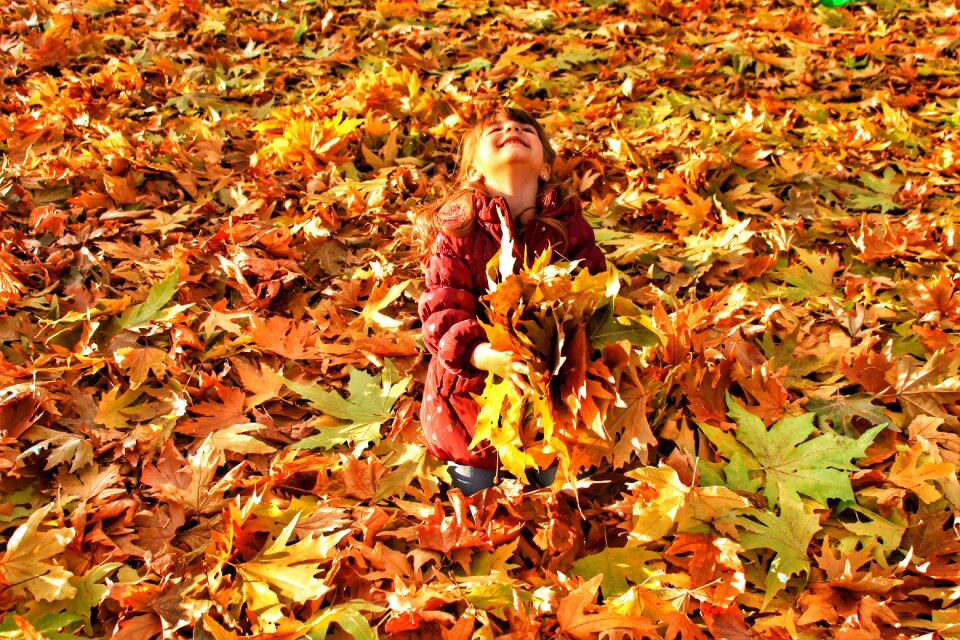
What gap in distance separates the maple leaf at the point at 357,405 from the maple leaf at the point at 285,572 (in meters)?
0.36

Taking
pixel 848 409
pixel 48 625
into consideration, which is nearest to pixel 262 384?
pixel 48 625

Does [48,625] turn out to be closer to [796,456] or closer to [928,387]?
[796,456]

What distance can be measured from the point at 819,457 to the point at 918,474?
0.25 m

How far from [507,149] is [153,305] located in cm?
139

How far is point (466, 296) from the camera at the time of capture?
176 cm

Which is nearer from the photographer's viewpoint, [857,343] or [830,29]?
[857,343]

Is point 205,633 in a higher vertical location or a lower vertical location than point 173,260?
lower

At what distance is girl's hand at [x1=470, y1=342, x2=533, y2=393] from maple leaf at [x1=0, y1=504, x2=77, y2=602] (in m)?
1.08

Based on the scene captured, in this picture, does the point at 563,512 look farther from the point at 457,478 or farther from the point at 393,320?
the point at 393,320

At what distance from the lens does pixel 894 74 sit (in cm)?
372

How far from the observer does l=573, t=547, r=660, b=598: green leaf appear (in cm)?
164

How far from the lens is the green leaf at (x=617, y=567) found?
1640 mm

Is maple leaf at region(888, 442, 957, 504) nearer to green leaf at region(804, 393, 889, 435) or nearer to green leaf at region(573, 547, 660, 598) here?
green leaf at region(804, 393, 889, 435)

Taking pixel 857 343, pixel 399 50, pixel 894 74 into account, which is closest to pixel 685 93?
pixel 894 74
